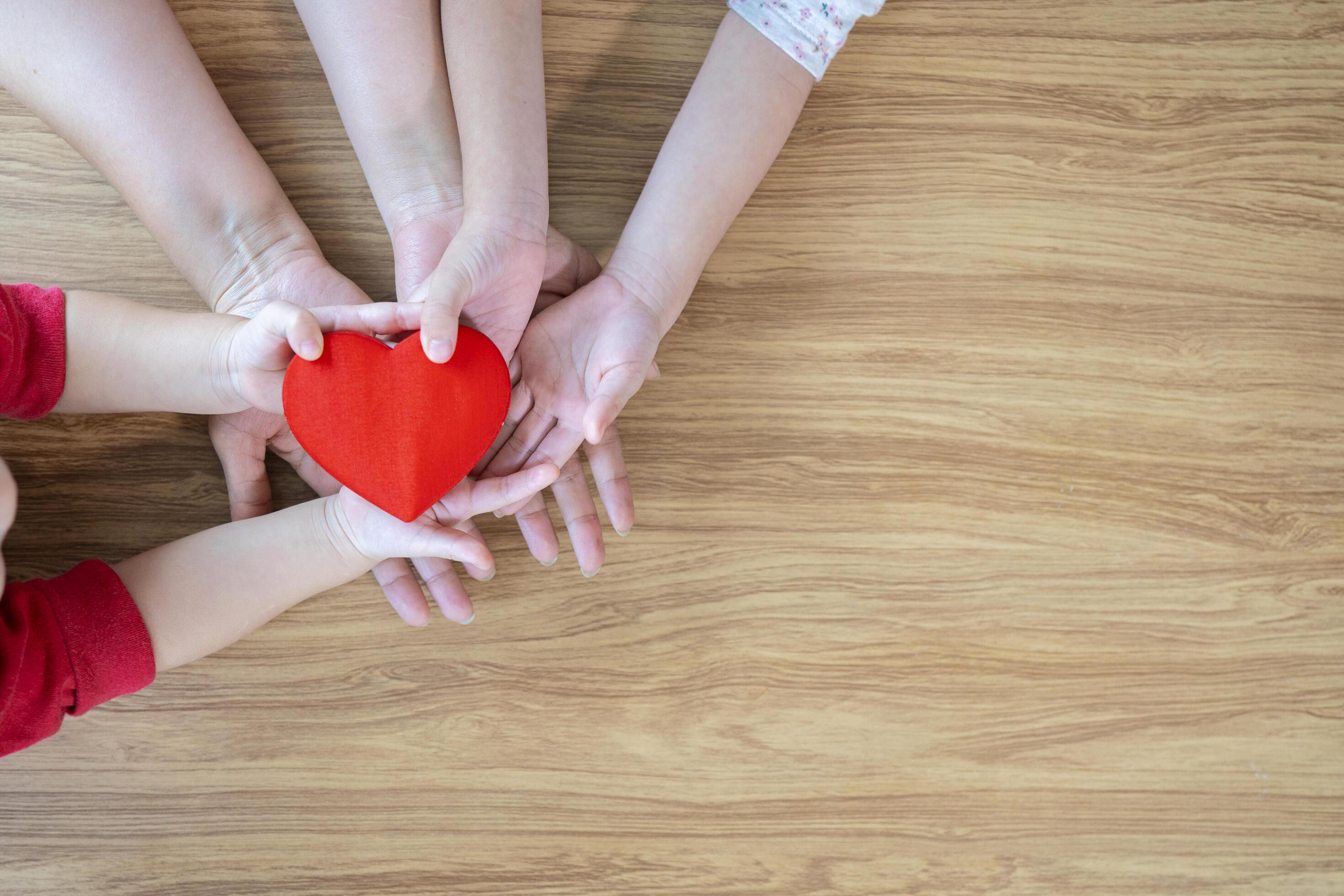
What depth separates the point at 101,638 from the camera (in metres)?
0.67

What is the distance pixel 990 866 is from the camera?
2.63ft

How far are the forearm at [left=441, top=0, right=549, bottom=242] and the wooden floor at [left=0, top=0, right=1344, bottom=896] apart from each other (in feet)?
0.28

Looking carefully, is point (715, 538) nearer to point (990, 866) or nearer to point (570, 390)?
point (570, 390)

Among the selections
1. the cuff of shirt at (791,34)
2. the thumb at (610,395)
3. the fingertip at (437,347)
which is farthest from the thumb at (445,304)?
the cuff of shirt at (791,34)

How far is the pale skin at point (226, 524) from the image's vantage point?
64 centimetres

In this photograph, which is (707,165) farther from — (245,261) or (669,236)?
(245,261)

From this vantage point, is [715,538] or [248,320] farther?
[715,538]

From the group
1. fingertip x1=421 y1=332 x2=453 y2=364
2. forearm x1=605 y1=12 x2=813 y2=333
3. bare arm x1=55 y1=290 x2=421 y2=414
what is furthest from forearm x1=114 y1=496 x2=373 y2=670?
forearm x1=605 y1=12 x2=813 y2=333

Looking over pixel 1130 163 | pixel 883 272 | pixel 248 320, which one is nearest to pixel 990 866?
pixel 883 272

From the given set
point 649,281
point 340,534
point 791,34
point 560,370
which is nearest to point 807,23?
point 791,34

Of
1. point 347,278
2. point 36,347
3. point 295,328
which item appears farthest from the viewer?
point 347,278

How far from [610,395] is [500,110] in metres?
0.25

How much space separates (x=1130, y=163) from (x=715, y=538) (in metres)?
0.54

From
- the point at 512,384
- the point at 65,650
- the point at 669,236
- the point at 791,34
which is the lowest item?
the point at 65,650
